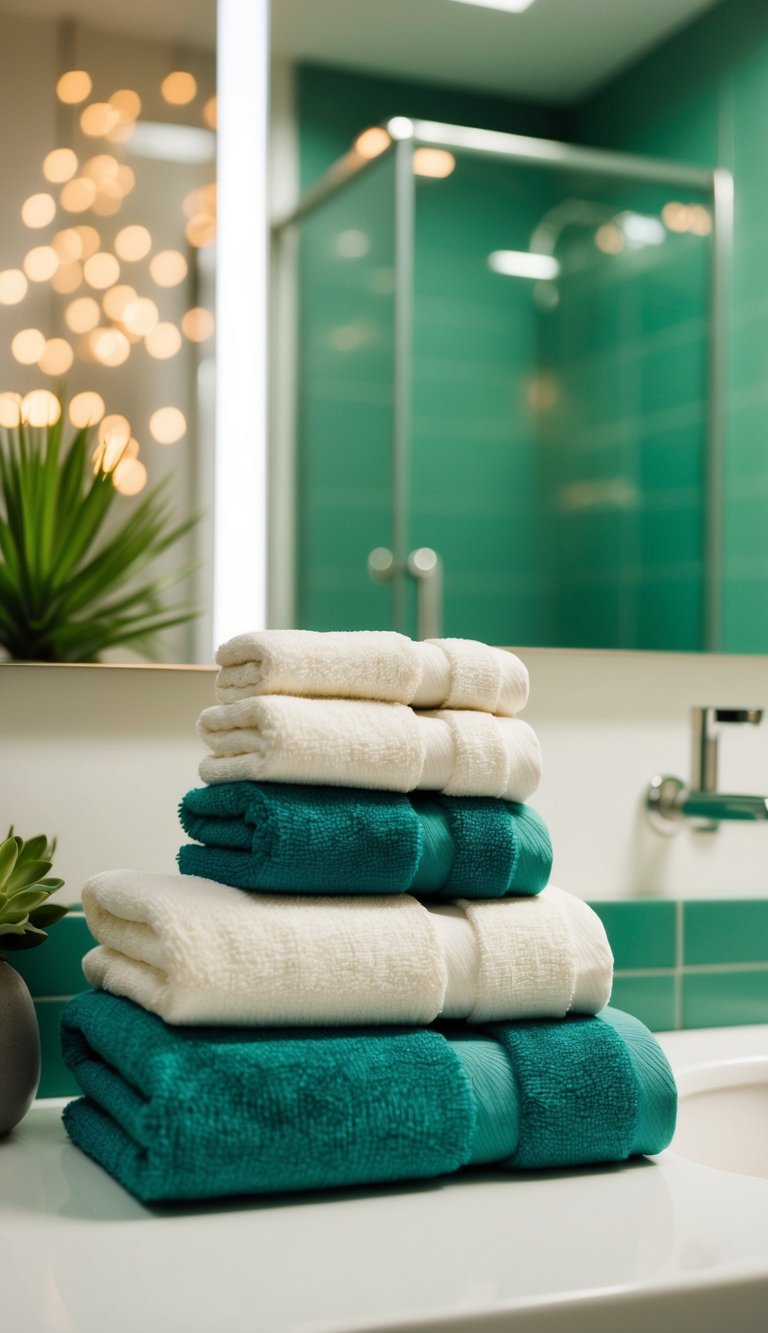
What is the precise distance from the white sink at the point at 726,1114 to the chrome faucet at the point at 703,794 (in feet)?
0.75

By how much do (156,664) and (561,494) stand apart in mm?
430

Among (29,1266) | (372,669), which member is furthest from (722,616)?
(29,1266)

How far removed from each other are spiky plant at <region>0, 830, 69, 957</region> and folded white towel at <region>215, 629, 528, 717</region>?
0.17m

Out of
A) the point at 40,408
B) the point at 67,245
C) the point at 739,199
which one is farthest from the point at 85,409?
the point at 739,199

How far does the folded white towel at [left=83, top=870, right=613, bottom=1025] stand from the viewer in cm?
70

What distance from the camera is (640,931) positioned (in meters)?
1.19

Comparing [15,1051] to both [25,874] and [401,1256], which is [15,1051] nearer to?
[25,874]

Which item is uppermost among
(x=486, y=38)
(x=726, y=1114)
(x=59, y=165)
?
(x=486, y=38)

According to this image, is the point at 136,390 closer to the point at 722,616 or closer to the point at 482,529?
the point at 482,529

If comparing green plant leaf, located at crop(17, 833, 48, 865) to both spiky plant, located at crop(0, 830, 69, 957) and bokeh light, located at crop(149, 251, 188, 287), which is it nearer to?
spiky plant, located at crop(0, 830, 69, 957)

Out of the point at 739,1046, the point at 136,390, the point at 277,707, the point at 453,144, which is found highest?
the point at 453,144

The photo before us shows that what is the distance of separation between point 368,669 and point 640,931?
54 cm

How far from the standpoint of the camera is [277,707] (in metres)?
0.75

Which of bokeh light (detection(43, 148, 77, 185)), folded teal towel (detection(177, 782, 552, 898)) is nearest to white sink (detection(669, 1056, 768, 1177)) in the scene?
folded teal towel (detection(177, 782, 552, 898))
